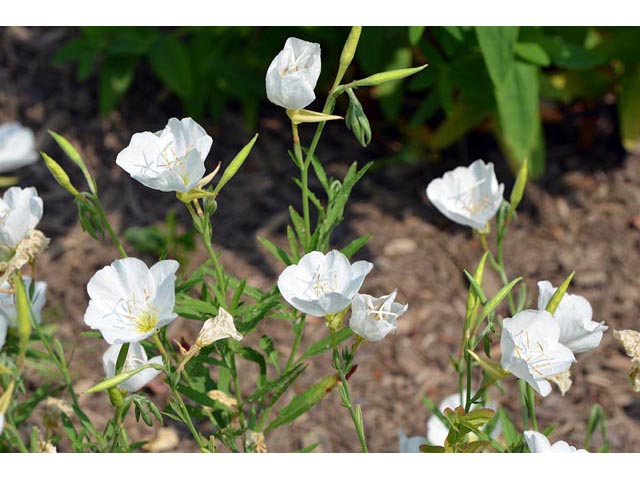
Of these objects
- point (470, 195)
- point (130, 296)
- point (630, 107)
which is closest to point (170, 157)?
point (130, 296)

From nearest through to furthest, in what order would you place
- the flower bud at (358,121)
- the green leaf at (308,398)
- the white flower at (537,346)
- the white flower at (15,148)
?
the white flower at (537,346)
the flower bud at (358,121)
the green leaf at (308,398)
the white flower at (15,148)

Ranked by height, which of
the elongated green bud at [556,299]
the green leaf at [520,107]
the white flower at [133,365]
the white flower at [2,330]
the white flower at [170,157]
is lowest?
the green leaf at [520,107]

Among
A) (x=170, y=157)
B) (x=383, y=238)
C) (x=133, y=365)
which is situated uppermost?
(x=170, y=157)

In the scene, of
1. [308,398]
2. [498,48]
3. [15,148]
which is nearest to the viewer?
[308,398]

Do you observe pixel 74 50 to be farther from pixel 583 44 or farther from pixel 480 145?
pixel 583 44

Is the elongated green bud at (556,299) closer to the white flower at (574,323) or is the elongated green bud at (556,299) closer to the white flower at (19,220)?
the white flower at (574,323)

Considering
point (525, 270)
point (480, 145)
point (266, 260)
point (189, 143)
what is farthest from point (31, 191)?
point (480, 145)

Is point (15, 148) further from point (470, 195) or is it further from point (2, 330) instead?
point (470, 195)

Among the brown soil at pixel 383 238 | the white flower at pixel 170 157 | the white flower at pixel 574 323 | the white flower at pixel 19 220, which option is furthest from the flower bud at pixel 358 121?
the brown soil at pixel 383 238
